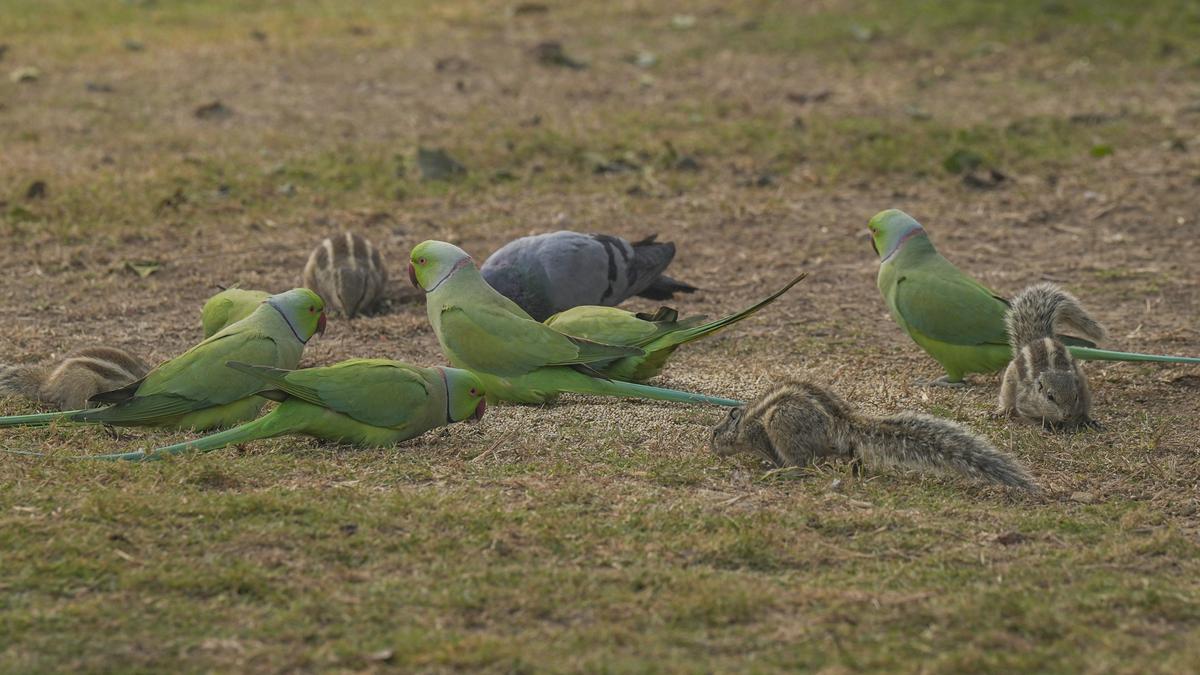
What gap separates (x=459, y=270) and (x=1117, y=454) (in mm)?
2780

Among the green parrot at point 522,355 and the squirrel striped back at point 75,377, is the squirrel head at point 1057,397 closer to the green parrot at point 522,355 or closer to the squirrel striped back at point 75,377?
the green parrot at point 522,355

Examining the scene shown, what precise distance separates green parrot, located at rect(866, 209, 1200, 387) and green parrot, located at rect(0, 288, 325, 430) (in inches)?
108

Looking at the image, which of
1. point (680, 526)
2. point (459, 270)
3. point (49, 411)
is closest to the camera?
point (680, 526)

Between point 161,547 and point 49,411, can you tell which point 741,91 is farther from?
point 161,547

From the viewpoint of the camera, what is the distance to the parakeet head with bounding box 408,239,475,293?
6.12m

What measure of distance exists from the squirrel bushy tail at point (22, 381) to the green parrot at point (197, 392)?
10.9 inches

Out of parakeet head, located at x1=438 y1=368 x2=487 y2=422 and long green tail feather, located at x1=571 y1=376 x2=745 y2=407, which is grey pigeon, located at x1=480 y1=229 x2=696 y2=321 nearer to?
long green tail feather, located at x1=571 y1=376 x2=745 y2=407

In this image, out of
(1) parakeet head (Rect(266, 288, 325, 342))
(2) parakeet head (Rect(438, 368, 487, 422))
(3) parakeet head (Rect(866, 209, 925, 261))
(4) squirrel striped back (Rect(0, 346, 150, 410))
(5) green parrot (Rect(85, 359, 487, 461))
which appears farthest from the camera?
(3) parakeet head (Rect(866, 209, 925, 261))

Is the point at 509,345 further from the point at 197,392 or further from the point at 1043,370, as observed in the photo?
the point at 1043,370

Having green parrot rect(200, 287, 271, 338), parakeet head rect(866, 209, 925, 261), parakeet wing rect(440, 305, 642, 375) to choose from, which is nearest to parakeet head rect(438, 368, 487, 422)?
parakeet wing rect(440, 305, 642, 375)

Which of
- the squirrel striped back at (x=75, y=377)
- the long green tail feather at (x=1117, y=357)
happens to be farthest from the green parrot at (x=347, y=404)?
the long green tail feather at (x=1117, y=357)

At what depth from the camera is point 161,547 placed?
410cm

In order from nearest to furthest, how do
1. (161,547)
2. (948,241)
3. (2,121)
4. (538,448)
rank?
1. (161,547)
2. (538,448)
3. (948,241)
4. (2,121)

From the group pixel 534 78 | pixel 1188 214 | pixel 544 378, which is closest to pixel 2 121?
pixel 534 78
